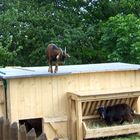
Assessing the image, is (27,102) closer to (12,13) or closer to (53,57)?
(53,57)

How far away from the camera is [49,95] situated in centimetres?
853

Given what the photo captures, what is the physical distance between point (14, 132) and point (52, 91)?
492 cm

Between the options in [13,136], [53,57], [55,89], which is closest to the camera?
[13,136]

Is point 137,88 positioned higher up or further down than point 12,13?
further down

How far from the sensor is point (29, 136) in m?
3.22

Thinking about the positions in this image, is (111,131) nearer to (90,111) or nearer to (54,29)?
(90,111)

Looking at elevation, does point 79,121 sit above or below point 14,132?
below

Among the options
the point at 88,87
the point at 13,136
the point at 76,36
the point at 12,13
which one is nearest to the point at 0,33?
the point at 12,13

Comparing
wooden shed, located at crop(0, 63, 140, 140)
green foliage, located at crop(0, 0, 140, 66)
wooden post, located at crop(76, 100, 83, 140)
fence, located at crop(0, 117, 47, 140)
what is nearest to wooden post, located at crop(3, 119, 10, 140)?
fence, located at crop(0, 117, 47, 140)

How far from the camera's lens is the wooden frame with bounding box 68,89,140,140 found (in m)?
8.24

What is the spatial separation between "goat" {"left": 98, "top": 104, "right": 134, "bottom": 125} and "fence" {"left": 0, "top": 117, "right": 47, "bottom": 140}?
5124mm

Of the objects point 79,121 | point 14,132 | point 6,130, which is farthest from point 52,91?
point 14,132

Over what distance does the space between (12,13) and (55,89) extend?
902 cm

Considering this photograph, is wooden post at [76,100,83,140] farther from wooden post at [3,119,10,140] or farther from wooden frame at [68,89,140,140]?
wooden post at [3,119,10,140]
